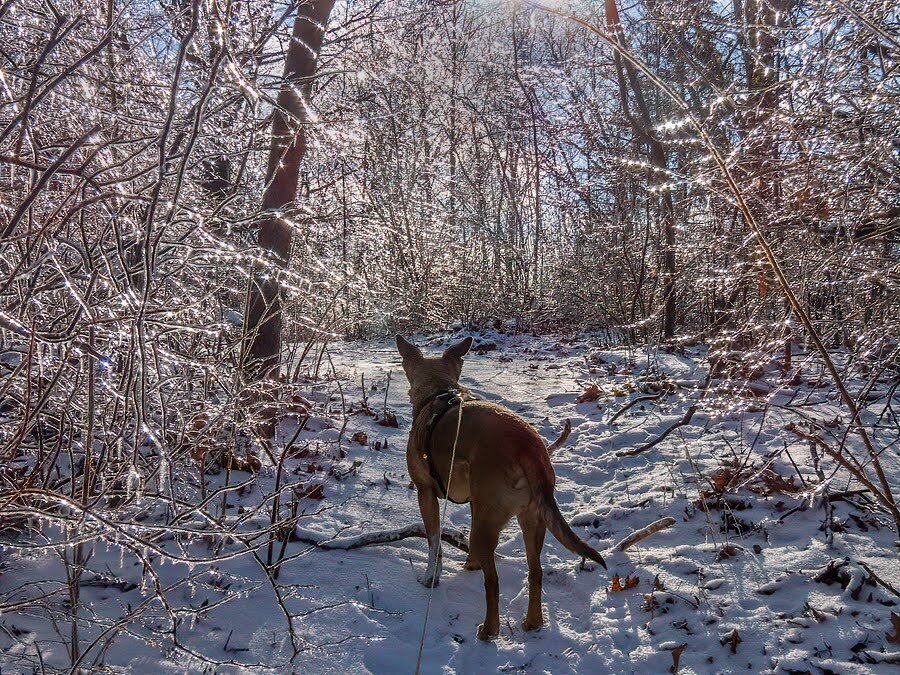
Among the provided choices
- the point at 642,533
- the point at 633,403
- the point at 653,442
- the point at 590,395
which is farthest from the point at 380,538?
the point at 590,395

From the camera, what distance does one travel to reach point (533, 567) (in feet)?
10.6

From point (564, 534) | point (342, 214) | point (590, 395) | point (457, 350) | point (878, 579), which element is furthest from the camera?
point (590, 395)

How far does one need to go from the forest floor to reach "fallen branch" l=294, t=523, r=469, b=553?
0.03 m

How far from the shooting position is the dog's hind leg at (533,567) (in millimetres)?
3160

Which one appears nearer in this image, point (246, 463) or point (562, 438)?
point (562, 438)

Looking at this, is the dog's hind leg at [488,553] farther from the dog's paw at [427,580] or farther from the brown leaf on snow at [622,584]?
the brown leaf on snow at [622,584]

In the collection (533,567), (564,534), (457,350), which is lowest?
(533,567)

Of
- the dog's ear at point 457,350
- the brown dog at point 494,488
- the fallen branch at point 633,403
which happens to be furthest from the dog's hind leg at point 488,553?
the fallen branch at point 633,403

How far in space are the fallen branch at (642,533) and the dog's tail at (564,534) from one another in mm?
880

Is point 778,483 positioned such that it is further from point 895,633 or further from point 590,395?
point 590,395

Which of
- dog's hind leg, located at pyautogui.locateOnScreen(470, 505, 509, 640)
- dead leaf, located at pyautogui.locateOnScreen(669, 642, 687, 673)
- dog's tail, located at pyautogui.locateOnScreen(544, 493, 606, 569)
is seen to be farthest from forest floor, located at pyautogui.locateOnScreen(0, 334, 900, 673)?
dog's tail, located at pyautogui.locateOnScreen(544, 493, 606, 569)

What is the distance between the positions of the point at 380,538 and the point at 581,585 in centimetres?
142

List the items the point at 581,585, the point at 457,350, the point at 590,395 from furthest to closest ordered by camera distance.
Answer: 1. the point at 590,395
2. the point at 457,350
3. the point at 581,585

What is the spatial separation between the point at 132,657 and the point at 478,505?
1860mm
